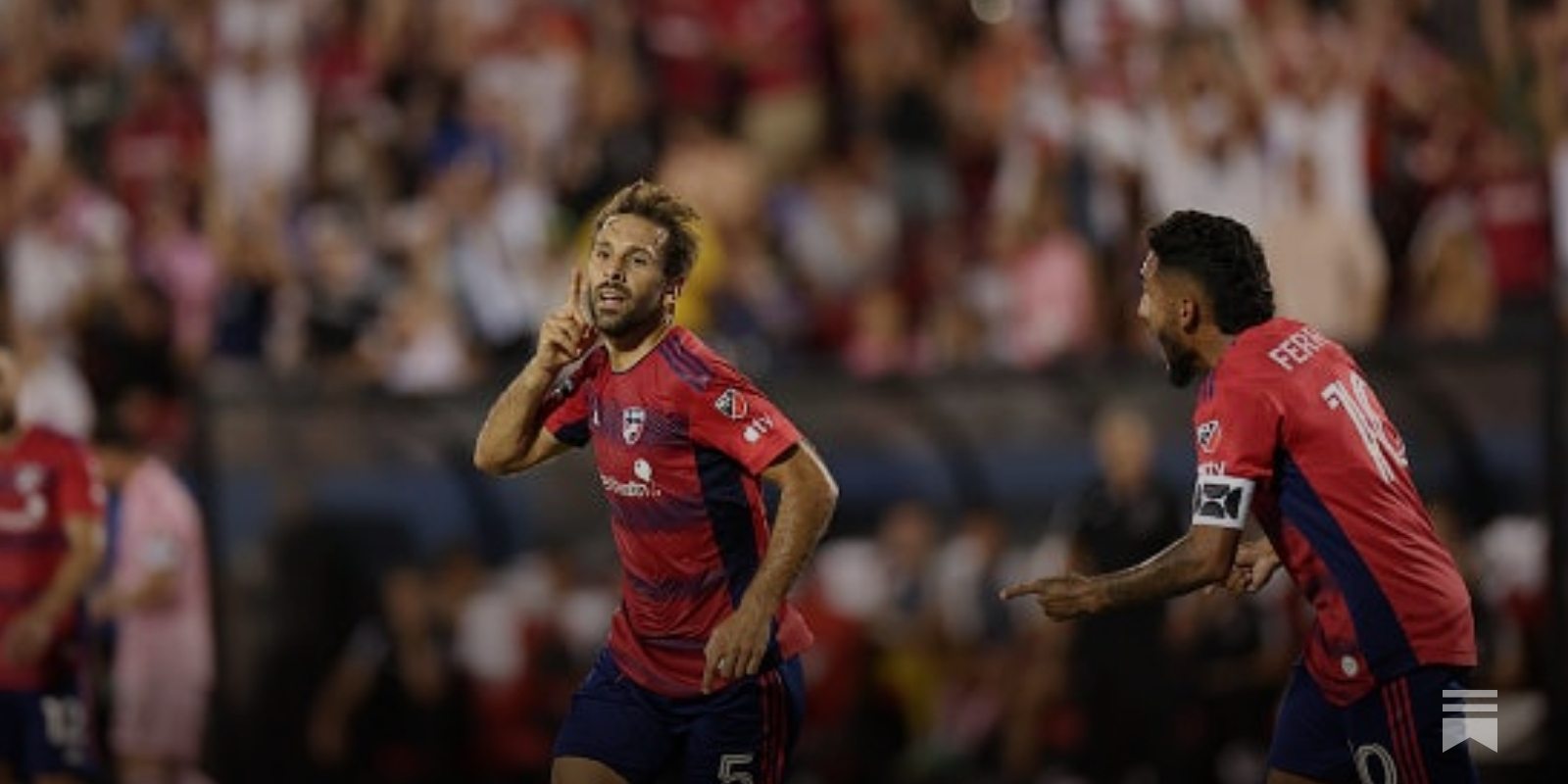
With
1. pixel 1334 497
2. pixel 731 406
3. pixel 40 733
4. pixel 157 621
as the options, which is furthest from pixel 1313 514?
pixel 157 621

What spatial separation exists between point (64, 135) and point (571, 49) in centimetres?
303

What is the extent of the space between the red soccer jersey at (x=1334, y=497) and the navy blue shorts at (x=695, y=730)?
1.40 metres

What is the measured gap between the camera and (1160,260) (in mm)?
8000

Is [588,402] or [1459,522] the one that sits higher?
[588,402]

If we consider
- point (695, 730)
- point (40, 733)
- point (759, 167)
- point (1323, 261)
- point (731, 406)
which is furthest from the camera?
point (759, 167)

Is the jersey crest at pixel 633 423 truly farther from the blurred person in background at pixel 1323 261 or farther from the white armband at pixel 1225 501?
the blurred person in background at pixel 1323 261

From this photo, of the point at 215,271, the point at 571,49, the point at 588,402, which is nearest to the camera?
the point at 588,402

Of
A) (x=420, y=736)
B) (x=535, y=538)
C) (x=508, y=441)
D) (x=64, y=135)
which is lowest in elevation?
(x=420, y=736)

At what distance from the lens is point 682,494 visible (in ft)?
27.2

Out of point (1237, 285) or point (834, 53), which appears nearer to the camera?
point (1237, 285)

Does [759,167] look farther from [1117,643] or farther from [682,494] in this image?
[682,494]

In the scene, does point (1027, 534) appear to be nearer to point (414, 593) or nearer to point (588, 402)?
point (414, 593)

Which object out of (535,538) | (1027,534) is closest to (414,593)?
(535,538)

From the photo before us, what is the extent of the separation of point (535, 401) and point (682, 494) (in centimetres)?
59
